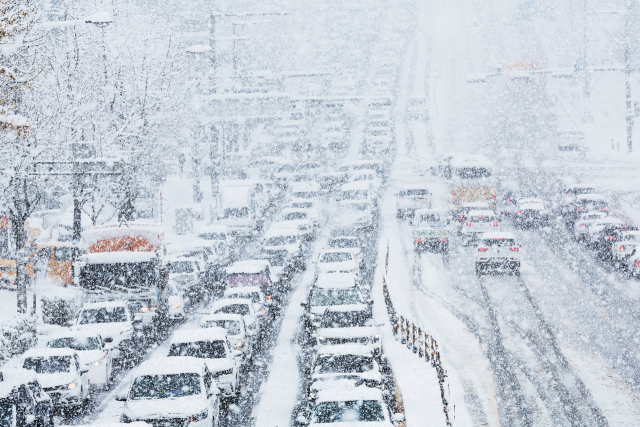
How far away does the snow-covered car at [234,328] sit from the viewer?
19734mm

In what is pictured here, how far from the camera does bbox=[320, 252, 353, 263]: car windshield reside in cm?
2962

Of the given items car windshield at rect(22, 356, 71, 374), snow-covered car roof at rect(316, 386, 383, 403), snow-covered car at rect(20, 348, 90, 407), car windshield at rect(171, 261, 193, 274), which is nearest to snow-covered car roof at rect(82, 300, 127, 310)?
snow-covered car at rect(20, 348, 90, 407)

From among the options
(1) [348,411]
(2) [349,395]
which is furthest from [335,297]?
(1) [348,411]

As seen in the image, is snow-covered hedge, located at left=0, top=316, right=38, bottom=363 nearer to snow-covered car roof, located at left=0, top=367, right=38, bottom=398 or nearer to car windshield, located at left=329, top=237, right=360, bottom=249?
snow-covered car roof, located at left=0, top=367, right=38, bottom=398

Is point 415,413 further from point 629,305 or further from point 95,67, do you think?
point 95,67

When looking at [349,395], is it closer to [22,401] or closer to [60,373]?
[22,401]

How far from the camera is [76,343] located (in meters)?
19.3

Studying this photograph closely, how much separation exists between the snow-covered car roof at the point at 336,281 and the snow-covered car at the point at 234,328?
345cm

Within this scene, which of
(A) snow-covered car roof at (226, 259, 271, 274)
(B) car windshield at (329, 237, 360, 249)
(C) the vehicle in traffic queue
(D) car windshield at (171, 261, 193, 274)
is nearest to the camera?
(C) the vehicle in traffic queue

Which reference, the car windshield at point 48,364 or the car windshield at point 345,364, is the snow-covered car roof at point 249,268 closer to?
the car windshield at point 48,364

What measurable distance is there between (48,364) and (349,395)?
7.42 metres

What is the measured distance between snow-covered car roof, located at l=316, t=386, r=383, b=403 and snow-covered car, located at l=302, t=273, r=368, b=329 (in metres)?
7.97

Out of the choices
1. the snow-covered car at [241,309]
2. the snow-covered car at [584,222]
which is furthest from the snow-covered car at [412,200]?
the snow-covered car at [241,309]

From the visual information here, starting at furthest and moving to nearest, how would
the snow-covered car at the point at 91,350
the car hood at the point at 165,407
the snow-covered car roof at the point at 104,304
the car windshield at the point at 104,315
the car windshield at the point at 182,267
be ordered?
the car windshield at the point at 182,267
the snow-covered car roof at the point at 104,304
the car windshield at the point at 104,315
the snow-covered car at the point at 91,350
the car hood at the point at 165,407
